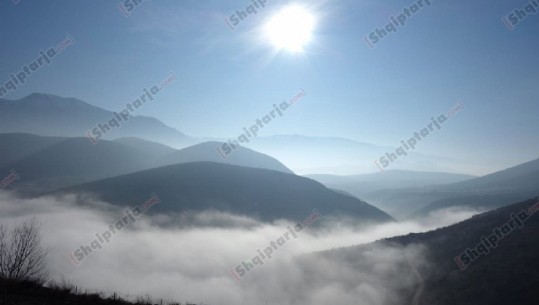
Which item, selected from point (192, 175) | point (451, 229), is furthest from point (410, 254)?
point (192, 175)

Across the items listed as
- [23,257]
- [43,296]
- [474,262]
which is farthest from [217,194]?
[43,296]

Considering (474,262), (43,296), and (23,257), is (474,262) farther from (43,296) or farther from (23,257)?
(23,257)

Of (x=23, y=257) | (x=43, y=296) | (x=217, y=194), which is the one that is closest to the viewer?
(x=43, y=296)

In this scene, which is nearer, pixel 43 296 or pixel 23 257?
pixel 43 296

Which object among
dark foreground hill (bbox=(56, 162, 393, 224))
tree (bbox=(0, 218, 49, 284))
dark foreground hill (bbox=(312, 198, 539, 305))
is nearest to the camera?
tree (bbox=(0, 218, 49, 284))

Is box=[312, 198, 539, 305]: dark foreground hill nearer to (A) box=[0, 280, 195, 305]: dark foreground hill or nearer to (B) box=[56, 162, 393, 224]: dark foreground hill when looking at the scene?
(A) box=[0, 280, 195, 305]: dark foreground hill

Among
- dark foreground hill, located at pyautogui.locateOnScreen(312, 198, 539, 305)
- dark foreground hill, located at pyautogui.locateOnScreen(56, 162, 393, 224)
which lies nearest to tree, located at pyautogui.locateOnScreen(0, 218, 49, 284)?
dark foreground hill, located at pyautogui.locateOnScreen(312, 198, 539, 305)

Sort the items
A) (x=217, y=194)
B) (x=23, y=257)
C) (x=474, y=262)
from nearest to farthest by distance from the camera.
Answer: (x=23, y=257) < (x=474, y=262) < (x=217, y=194)

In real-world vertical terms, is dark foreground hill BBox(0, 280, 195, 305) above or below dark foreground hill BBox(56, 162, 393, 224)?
below

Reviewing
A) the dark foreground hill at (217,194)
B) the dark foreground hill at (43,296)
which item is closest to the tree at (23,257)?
the dark foreground hill at (43,296)

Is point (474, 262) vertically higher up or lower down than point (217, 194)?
lower down
